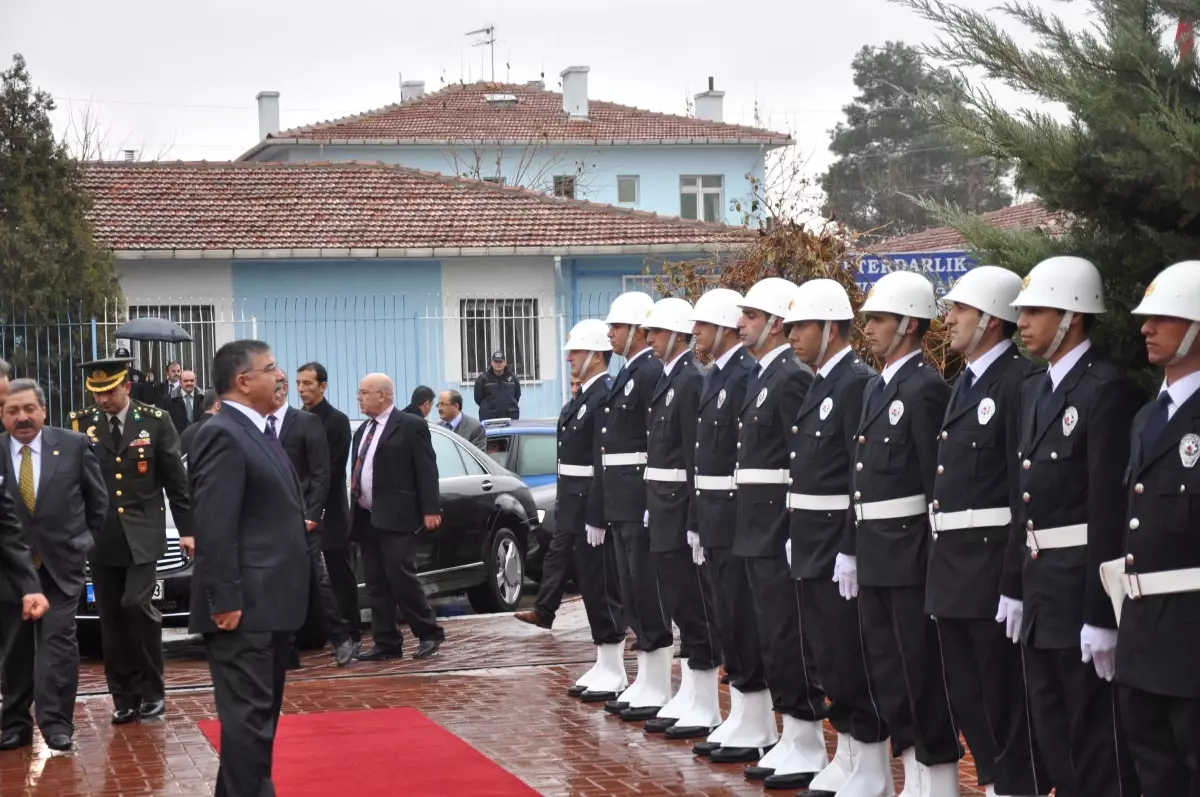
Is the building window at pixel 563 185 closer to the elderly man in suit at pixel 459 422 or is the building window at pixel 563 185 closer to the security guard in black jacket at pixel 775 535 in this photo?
the elderly man in suit at pixel 459 422

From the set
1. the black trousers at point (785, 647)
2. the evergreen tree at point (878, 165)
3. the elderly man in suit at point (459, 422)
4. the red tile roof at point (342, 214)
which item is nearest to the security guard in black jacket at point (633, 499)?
the black trousers at point (785, 647)

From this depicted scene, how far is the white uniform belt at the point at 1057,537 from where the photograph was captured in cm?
659

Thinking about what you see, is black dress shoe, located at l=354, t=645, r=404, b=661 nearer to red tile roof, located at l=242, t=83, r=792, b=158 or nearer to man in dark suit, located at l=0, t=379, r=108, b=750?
man in dark suit, located at l=0, t=379, r=108, b=750

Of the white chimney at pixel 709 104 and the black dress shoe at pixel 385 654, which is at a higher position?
the white chimney at pixel 709 104

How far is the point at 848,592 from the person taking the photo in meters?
8.12

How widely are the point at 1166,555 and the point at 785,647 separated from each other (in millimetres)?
3096

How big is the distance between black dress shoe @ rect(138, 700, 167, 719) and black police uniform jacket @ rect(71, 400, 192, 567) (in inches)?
36.2

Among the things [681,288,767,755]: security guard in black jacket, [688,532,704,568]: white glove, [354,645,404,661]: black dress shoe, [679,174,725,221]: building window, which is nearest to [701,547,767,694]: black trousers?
[681,288,767,755]: security guard in black jacket

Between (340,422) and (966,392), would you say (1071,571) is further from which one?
(340,422)

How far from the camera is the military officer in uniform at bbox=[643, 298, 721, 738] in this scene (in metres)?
10.1

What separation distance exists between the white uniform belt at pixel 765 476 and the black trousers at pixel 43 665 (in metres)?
4.06

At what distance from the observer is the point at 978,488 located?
722 centimetres

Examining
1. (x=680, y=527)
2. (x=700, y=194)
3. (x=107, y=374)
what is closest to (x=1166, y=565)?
(x=680, y=527)

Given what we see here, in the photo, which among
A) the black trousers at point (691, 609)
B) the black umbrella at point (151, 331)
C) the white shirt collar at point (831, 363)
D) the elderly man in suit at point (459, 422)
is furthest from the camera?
the black umbrella at point (151, 331)
